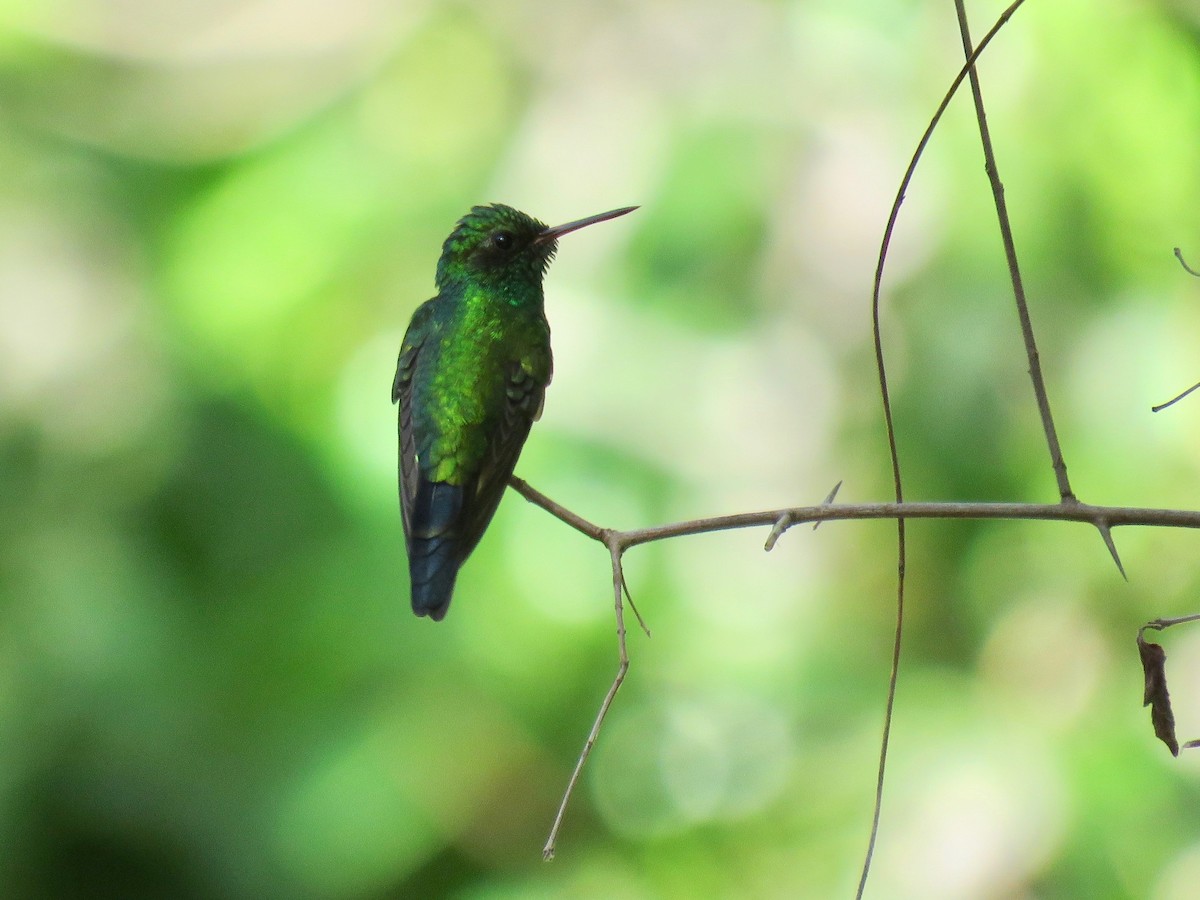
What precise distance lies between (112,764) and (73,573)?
0.80 m

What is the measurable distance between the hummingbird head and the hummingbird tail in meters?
0.65

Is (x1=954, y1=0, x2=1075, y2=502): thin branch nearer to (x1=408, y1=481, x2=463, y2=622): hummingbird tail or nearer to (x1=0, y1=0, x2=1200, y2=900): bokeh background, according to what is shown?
(x1=408, y1=481, x2=463, y2=622): hummingbird tail

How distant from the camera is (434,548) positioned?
2529mm

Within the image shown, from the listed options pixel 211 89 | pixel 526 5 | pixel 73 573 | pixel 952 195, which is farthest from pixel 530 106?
pixel 73 573

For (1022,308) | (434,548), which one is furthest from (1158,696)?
(434,548)

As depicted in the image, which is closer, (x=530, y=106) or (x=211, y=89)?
(x=530, y=106)

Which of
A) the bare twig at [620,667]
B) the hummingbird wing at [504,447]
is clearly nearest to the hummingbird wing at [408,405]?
the hummingbird wing at [504,447]

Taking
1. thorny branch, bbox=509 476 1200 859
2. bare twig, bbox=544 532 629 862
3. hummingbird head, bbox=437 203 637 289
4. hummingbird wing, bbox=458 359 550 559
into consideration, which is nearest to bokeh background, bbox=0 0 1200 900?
hummingbird head, bbox=437 203 637 289

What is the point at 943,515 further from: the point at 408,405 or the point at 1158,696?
the point at 408,405

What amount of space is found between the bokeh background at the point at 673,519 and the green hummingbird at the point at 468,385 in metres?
1.66

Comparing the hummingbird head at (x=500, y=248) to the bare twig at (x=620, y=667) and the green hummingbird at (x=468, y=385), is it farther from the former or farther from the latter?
the bare twig at (x=620, y=667)

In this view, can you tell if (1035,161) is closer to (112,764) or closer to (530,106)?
(530,106)

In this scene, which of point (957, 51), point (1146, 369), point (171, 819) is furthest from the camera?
point (957, 51)

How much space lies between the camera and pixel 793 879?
4.42m
